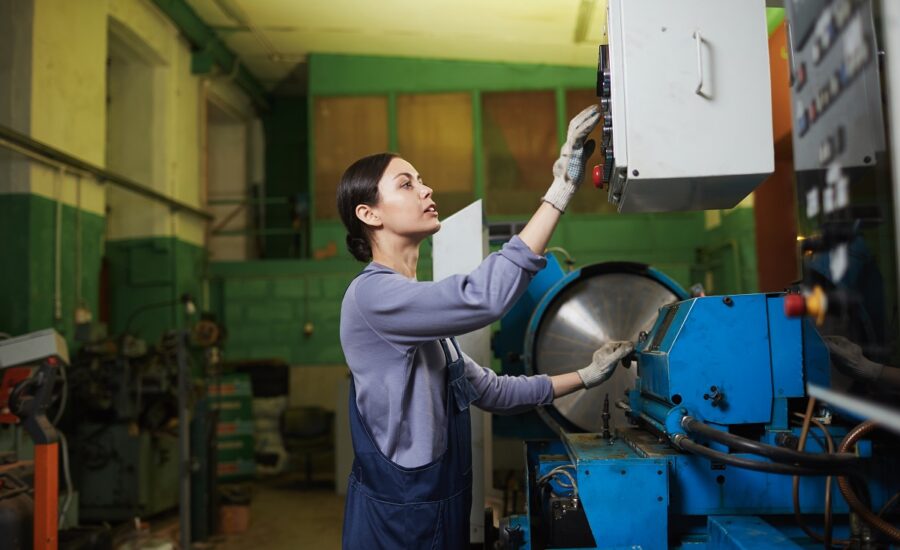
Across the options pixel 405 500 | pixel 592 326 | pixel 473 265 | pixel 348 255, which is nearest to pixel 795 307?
pixel 405 500

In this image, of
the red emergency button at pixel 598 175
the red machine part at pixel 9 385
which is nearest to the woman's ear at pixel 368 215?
the red emergency button at pixel 598 175

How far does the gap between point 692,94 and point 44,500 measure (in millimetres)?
2575

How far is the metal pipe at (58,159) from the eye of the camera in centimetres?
347

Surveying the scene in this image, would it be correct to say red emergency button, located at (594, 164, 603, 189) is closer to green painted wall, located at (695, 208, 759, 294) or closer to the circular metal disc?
the circular metal disc

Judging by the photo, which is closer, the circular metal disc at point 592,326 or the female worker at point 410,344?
the female worker at point 410,344

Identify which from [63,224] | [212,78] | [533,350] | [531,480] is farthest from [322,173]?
[531,480]

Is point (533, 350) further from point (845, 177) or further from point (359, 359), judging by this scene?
point (845, 177)

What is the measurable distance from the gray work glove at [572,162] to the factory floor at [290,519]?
125 inches

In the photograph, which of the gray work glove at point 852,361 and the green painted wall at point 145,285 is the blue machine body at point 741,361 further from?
the green painted wall at point 145,285

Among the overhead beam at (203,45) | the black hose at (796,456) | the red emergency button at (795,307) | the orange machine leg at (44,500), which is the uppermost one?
the overhead beam at (203,45)

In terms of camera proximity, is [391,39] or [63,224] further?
[391,39]

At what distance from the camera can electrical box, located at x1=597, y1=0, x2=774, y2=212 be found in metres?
1.23

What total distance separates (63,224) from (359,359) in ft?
11.6

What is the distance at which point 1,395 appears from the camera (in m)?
2.61
